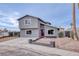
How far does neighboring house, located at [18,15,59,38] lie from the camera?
399 cm

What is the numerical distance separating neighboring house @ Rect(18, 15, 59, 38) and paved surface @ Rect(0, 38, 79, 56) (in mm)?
157

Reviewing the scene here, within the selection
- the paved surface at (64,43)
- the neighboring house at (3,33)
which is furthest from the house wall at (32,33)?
the neighboring house at (3,33)

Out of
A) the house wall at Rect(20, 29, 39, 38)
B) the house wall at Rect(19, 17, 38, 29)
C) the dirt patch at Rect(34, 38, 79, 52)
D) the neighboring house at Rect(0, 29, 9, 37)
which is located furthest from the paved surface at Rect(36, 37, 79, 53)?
the neighboring house at Rect(0, 29, 9, 37)

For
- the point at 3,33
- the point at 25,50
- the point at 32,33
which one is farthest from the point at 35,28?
the point at 3,33

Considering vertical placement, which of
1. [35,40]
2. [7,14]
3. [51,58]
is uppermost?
[7,14]

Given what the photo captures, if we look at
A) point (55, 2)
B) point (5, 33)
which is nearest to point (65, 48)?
point (55, 2)

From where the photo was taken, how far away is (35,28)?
405 centimetres

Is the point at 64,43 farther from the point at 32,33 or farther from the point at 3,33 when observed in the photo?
the point at 3,33

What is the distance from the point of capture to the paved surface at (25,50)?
3.83m

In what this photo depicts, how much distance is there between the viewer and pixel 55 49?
12.7ft

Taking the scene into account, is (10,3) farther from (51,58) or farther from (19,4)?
(51,58)

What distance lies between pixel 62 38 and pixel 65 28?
0.60 feet

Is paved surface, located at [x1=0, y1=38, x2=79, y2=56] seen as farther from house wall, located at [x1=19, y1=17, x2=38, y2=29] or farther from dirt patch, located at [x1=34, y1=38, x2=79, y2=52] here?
house wall, located at [x1=19, y1=17, x2=38, y2=29]

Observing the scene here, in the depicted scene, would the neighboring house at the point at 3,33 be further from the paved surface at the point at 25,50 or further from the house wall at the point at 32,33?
the house wall at the point at 32,33
